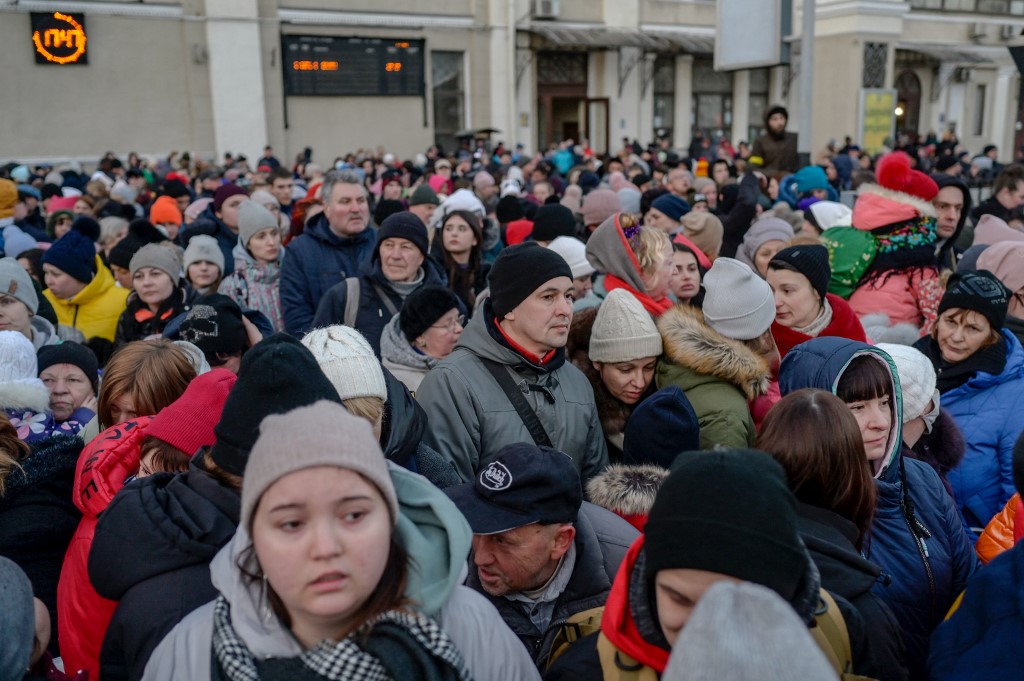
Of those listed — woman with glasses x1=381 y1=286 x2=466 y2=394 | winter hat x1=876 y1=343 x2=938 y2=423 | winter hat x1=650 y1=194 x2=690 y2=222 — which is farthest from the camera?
winter hat x1=650 y1=194 x2=690 y2=222

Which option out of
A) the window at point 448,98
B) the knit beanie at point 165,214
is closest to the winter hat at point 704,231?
the knit beanie at point 165,214

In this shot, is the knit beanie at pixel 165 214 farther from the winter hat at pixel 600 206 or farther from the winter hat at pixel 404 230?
the winter hat at pixel 404 230

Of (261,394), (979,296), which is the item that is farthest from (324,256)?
(979,296)

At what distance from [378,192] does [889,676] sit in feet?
37.2

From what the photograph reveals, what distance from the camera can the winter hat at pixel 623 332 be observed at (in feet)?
10.8

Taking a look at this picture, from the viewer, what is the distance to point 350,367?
2.68 m

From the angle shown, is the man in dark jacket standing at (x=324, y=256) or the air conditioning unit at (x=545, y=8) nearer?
the man in dark jacket standing at (x=324, y=256)

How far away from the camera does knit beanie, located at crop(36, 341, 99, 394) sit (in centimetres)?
365

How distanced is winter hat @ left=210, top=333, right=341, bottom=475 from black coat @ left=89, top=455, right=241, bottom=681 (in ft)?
0.40

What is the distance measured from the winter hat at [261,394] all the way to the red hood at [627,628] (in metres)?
0.88

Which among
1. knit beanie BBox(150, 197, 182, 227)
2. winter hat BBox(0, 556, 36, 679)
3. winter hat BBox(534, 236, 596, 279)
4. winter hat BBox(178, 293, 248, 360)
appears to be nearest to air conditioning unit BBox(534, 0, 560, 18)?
knit beanie BBox(150, 197, 182, 227)

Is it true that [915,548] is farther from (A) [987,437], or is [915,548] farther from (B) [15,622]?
(B) [15,622]

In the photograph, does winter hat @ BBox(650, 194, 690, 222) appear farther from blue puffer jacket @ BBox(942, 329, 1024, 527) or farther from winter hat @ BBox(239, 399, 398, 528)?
winter hat @ BBox(239, 399, 398, 528)

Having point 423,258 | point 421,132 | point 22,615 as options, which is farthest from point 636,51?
point 22,615
